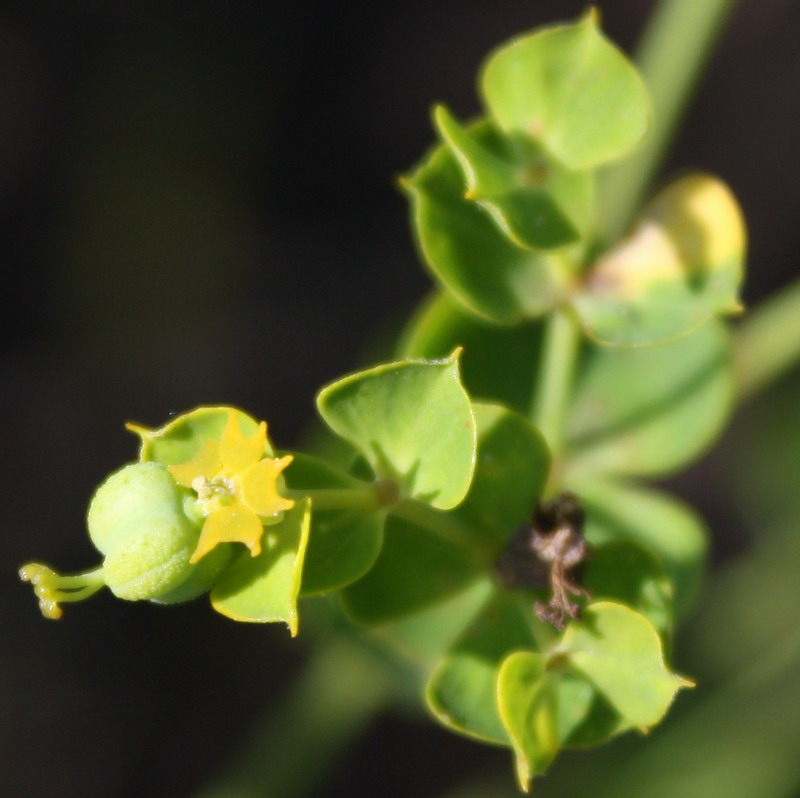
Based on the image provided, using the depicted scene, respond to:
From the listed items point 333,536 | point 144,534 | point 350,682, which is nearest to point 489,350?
point 333,536

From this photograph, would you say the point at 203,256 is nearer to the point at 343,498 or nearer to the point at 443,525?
the point at 443,525

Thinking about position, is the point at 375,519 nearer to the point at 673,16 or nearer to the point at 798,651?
the point at 673,16

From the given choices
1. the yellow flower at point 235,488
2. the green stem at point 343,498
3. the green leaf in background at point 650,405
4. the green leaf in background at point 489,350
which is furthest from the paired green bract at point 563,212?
the yellow flower at point 235,488

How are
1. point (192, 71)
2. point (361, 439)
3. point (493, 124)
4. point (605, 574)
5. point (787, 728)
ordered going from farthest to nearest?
point (192, 71) < point (787, 728) < point (493, 124) < point (605, 574) < point (361, 439)

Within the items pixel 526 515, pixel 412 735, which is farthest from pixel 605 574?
pixel 412 735

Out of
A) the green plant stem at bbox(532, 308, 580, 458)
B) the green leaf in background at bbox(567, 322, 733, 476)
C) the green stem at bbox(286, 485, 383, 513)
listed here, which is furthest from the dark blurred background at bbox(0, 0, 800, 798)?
the green stem at bbox(286, 485, 383, 513)

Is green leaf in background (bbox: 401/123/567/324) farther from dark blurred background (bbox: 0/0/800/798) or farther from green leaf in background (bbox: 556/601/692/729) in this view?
dark blurred background (bbox: 0/0/800/798)

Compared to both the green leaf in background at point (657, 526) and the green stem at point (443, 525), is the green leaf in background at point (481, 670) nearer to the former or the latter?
the green stem at point (443, 525)
